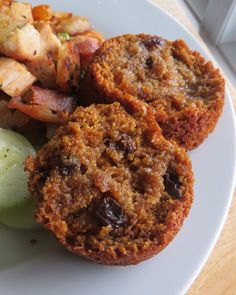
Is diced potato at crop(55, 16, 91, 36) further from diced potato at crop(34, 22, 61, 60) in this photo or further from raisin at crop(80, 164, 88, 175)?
raisin at crop(80, 164, 88, 175)

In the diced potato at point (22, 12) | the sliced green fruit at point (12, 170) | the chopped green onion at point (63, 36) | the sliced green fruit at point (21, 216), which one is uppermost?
the diced potato at point (22, 12)

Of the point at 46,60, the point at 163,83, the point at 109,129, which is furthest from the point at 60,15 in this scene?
the point at 109,129

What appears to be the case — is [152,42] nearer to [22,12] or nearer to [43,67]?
[43,67]

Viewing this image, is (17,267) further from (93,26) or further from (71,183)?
(93,26)

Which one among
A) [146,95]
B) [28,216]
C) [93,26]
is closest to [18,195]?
[28,216]

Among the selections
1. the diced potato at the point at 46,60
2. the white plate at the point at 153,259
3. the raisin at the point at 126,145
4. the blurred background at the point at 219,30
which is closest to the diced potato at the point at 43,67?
the diced potato at the point at 46,60

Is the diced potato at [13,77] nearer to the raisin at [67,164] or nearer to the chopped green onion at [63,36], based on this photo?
the chopped green onion at [63,36]
